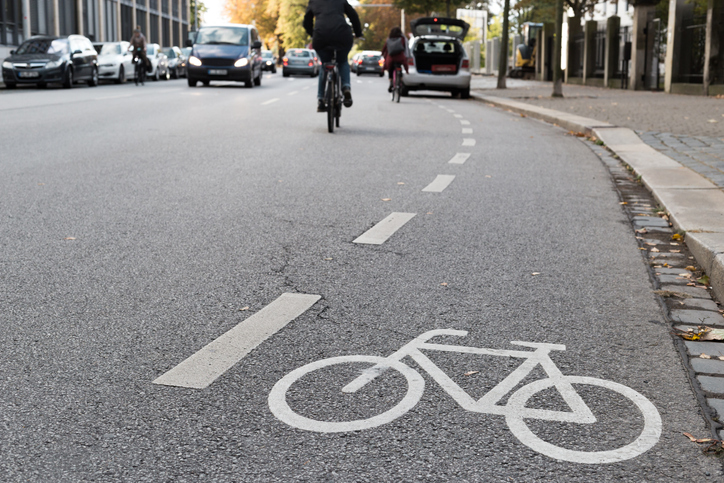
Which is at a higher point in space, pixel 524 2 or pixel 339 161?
pixel 524 2

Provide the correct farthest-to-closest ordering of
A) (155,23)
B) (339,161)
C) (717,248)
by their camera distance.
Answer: (155,23), (339,161), (717,248)

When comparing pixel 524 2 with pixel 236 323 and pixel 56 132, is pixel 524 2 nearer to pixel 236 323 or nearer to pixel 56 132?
pixel 56 132

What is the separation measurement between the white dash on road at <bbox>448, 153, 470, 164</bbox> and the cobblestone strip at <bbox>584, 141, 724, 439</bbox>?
2.41 metres

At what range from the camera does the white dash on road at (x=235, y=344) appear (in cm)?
338

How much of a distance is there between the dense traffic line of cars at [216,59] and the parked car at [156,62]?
7.31ft

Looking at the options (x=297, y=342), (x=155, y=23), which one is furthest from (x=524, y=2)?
(x=297, y=342)

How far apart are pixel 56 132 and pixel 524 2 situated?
37.0 m

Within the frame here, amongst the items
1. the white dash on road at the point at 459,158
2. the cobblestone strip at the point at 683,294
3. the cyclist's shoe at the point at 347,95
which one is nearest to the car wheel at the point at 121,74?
the cyclist's shoe at the point at 347,95

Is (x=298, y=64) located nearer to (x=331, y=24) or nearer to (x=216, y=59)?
(x=216, y=59)

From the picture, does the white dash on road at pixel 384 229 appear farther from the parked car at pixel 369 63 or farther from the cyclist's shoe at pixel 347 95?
the parked car at pixel 369 63

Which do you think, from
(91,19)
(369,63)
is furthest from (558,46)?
(369,63)

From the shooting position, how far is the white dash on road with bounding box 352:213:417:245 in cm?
595

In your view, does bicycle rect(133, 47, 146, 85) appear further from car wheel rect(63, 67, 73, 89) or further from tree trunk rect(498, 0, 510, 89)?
tree trunk rect(498, 0, 510, 89)

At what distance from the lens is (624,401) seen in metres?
3.26
